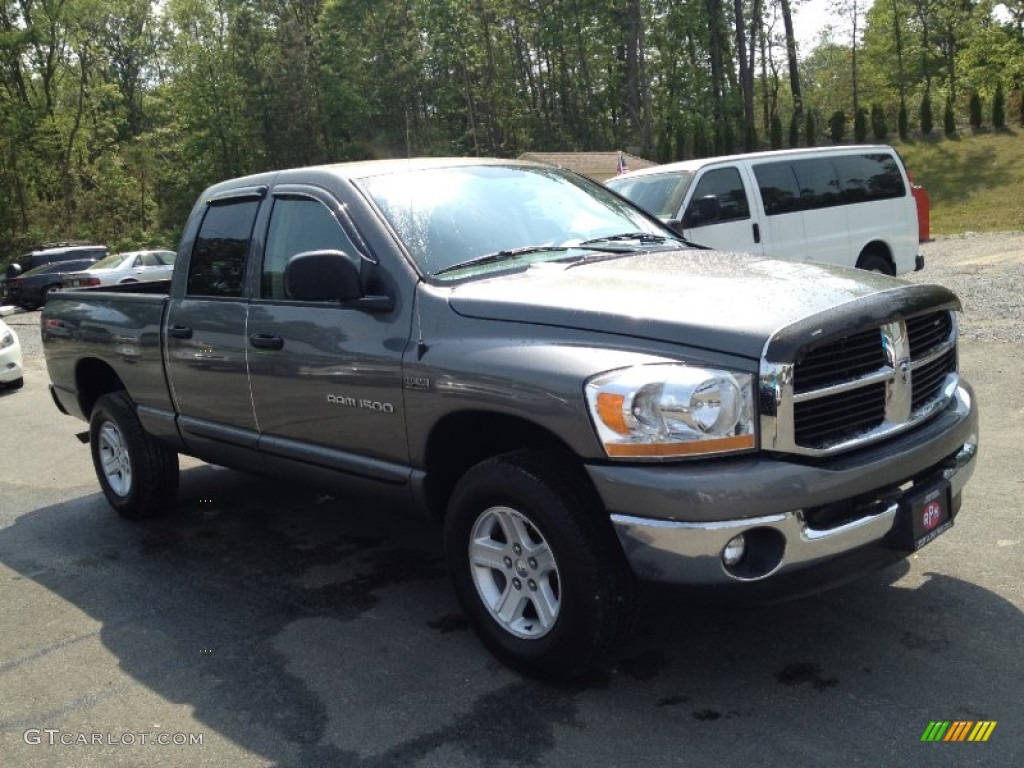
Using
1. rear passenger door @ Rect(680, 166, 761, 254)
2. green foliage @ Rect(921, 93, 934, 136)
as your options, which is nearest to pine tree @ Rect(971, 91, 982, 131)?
green foliage @ Rect(921, 93, 934, 136)

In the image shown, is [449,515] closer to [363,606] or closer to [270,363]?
[363,606]

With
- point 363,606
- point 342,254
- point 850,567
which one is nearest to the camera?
point 850,567

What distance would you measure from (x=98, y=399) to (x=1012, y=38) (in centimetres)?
4972

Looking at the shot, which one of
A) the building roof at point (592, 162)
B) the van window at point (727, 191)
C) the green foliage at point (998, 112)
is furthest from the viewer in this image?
the green foliage at point (998, 112)

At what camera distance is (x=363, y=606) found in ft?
14.8

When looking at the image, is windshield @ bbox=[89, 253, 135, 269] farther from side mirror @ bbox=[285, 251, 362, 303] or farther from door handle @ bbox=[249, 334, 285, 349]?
side mirror @ bbox=[285, 251, 362, 303]

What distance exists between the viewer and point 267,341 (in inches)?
181

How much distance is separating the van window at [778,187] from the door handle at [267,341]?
25.0ft

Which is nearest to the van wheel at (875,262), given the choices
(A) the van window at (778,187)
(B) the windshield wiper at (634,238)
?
(A) the van window at (778,187)

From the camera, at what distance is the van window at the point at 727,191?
10.6 metres

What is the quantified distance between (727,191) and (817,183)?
4.62ft

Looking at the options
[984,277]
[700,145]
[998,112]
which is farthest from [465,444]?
[998,112]

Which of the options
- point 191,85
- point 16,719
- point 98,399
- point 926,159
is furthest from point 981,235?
point 191,85

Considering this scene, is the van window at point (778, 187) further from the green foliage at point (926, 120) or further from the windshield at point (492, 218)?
the green foliage at point (926, 120)
